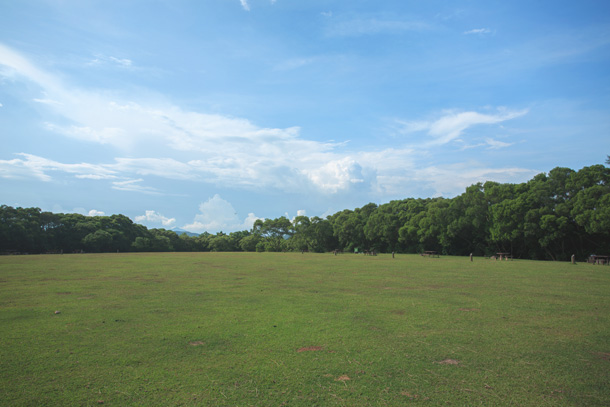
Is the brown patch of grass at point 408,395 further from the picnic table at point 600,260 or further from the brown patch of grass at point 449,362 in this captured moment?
→ the picnic table at point 600,260

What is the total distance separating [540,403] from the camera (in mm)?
4586

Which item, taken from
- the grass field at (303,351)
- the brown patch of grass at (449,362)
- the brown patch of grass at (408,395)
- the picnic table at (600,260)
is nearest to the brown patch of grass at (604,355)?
the grass field at (303,351)

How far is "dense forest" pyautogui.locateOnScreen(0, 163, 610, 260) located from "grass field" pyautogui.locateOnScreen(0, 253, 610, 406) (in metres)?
35.1

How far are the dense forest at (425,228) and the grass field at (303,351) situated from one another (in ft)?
115

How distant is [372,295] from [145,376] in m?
9.29

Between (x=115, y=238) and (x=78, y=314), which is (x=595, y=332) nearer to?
(x=78, y=314)

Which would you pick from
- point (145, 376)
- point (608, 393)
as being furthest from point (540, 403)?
point (145, 376)

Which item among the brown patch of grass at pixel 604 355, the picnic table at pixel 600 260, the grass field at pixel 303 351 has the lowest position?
the grass field at pixel 303 351

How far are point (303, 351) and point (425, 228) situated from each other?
56.6 meters

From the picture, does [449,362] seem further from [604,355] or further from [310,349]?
[604,355]

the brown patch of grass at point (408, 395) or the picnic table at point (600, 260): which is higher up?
the picnic table at point (600, 260)

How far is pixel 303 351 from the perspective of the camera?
6555 mm

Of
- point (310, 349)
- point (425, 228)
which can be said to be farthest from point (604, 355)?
point (425, 228)

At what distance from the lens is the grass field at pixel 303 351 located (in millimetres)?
4824
